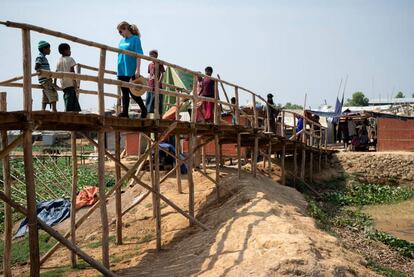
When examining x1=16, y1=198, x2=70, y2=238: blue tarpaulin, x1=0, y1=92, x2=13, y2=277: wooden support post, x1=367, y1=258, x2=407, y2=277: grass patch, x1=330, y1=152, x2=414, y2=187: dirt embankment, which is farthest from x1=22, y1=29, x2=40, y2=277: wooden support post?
x1=330, y1=152, x2=414, y2=187: dirt embankment

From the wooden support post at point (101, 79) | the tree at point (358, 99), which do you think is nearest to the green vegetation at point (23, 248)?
the wooden support post at point (101, 79)

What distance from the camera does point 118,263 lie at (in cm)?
821

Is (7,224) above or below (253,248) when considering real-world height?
above

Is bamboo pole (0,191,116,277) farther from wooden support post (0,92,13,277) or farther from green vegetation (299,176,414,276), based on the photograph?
green vegetation (299,176,414,276)

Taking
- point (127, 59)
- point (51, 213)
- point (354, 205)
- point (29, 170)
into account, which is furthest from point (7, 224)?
point (354, 205)

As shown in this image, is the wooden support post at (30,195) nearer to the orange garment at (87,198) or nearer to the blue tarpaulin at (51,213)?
the blue tarpaulin at (51,213)

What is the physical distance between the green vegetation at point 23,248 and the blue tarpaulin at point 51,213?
62 centimetres

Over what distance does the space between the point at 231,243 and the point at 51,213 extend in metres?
6.34

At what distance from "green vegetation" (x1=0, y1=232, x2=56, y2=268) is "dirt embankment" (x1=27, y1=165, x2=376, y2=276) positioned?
61 centimetres

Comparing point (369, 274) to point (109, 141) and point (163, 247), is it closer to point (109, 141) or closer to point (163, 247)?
point (163, 247)

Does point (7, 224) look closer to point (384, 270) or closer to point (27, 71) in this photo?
point (27, 71)

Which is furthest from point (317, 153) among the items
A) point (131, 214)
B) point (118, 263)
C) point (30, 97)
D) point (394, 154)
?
point (30, 97)

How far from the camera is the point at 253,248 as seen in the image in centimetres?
722

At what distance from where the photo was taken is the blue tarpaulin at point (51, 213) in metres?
11.6
